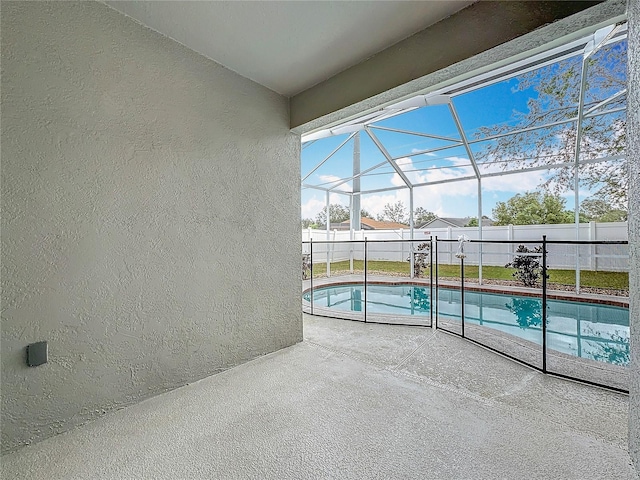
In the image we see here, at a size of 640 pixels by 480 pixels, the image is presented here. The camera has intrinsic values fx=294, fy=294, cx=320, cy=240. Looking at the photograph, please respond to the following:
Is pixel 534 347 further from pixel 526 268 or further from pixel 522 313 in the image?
pixel 526 268

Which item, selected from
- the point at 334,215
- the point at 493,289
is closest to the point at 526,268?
the point at 493,289

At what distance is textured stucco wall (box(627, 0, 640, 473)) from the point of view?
129cm

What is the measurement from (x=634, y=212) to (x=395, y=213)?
7.66 metres

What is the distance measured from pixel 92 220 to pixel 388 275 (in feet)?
26.7

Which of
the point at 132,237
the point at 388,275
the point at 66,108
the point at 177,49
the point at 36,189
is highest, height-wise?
the point at 177,49

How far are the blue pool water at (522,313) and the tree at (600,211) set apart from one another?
1795 millimetres

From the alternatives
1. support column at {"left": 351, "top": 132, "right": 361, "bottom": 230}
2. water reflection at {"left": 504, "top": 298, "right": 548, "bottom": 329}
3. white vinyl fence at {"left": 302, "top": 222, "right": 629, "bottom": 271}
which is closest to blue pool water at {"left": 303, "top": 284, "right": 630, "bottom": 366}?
water reflection at {"left": 504, "top": 298, "right": 548, "bottom": 329}

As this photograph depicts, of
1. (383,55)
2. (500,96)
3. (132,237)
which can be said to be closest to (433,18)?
(383,55)

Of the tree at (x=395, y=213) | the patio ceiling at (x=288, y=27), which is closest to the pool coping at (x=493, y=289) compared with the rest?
the tree at (x=395, y=213)

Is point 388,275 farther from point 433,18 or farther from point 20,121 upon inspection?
point 20,121

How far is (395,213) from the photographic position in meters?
8.90

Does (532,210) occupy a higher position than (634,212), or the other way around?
(532,210)

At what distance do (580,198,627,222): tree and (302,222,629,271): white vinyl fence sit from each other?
0.15 meters

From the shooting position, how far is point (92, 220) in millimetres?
1722
